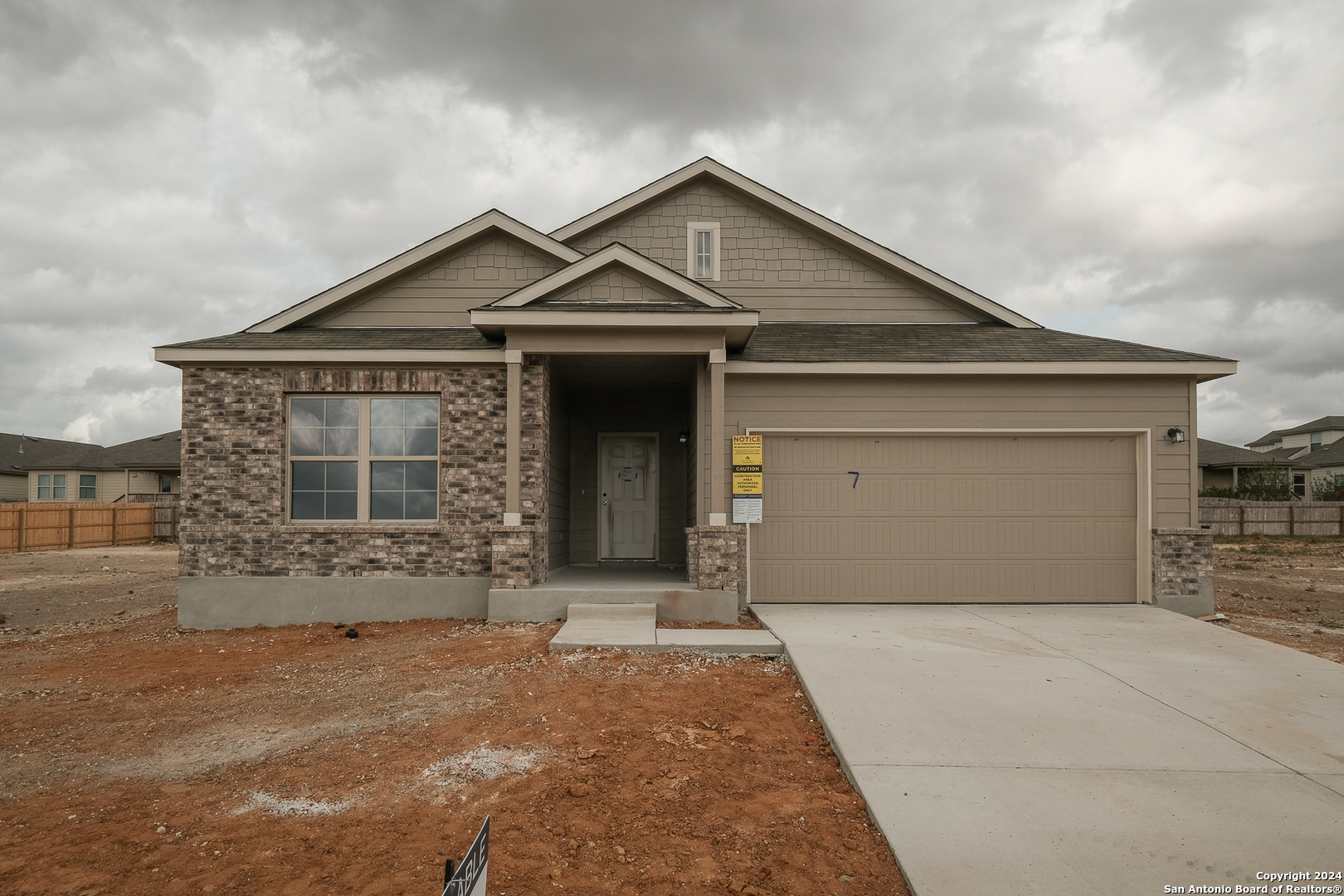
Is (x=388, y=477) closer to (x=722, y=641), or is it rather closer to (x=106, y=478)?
(x=722, y=641)

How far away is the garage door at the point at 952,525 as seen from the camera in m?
8.83

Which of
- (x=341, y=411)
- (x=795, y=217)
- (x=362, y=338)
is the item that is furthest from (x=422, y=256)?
(x=795, y=217)

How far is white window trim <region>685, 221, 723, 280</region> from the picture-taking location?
34.7ft

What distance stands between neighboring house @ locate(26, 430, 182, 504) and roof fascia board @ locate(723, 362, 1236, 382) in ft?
97.5

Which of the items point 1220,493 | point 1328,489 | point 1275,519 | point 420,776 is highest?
point 1328,489

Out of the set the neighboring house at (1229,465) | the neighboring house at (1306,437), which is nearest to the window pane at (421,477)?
the neighboring house at (1229,465)

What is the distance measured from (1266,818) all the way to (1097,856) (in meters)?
1.03

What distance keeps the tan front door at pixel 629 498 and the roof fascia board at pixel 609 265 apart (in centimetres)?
395

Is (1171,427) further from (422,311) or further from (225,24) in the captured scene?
(225,24)

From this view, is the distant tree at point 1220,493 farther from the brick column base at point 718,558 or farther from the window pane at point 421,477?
the window pane at point 421,477

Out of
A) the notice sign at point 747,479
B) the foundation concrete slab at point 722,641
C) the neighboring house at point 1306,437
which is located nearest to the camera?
the foundation concrete slab at point 722,641

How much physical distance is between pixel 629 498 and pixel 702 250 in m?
4.17

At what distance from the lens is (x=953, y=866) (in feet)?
9.50

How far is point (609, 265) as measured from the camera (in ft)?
27.5
